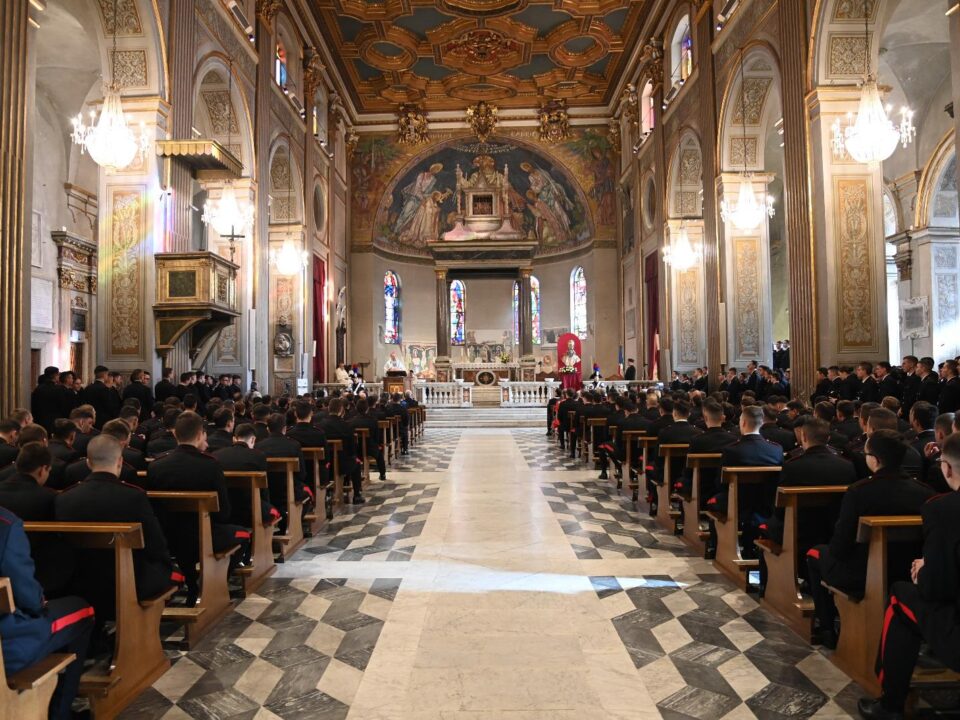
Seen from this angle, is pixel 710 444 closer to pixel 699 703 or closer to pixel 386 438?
pixel 699 703

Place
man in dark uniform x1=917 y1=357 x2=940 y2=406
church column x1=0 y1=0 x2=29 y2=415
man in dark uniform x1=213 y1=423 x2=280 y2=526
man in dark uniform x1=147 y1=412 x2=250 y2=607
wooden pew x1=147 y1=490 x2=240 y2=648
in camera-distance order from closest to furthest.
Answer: wooden pew x1=147 y1=490 x2=240 y2=648, man in dark uniform x1=147 y1=412 x2=250 y2=607, man in dark uniform x1=213 y1=423 x2=280 y2=526, church column x1=0 y1=0 x2=29 y2=415, man in dark uniform x1=917 y1=357 x2=940 y2=406

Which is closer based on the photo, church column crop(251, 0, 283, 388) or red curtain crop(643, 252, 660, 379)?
church column crop(251, 0, 283, 388)

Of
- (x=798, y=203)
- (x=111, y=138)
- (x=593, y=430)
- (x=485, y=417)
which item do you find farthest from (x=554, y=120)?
(x=111, y=138)

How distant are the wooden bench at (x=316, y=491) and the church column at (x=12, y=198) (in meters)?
3.04

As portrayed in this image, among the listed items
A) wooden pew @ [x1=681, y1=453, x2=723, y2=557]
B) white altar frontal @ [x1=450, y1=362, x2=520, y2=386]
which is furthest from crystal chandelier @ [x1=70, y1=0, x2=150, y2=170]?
white altar frontal @ [x1=450, y1=362, x2=520, y2=386]

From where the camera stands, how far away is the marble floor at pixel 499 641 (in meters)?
2.81

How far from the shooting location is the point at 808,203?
9.70 m

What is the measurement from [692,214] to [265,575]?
1509 centimetres

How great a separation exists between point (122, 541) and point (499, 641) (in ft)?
5.89

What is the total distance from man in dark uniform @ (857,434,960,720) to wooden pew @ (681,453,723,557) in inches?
90.1

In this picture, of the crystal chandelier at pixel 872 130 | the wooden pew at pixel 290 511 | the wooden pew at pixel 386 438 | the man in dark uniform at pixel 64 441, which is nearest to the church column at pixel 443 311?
the wooden pew at pixel 386 438

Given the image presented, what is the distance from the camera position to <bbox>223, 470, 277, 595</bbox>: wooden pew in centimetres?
428

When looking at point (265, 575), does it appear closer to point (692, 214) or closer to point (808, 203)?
point (808, 203)

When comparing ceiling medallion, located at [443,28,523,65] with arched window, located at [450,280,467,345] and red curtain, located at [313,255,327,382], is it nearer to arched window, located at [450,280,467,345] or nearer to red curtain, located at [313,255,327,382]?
red curtain, located at [313,255,327,382]
